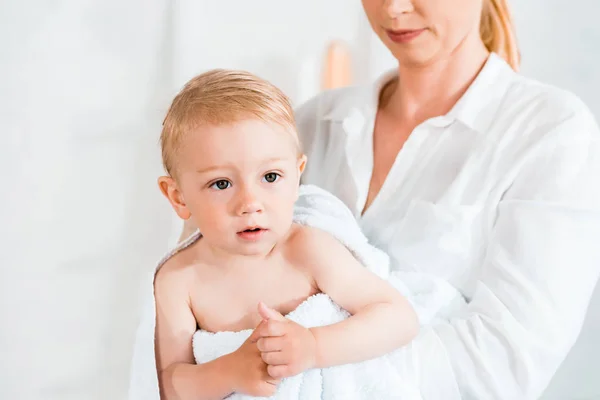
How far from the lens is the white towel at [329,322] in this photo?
1.15m

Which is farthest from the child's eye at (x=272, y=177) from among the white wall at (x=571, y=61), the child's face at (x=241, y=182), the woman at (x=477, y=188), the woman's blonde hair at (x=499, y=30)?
the white wall at (x=571, y=61)

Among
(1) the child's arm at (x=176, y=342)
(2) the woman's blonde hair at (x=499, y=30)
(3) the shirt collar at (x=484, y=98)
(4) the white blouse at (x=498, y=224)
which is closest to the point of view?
(1) the child's arm at (x=176, y=342)

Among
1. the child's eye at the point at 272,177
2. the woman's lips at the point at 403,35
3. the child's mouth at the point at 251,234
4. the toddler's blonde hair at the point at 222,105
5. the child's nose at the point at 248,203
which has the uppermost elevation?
the woman's lips at the point at 403,35

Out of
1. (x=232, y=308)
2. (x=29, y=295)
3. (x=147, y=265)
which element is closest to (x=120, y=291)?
(x=147, y=265)

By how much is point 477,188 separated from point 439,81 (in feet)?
0.94

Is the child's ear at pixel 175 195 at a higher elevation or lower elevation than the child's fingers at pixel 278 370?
higher

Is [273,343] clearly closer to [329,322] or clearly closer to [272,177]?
[329,322]

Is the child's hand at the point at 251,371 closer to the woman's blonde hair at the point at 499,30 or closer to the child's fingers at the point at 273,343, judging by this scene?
the child's fingers at the point at 273,343

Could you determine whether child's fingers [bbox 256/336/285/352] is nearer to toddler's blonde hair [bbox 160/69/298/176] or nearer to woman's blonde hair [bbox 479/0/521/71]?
toddler's blonde hair [bbox 160/69/298/176]

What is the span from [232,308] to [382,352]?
0.24 metres

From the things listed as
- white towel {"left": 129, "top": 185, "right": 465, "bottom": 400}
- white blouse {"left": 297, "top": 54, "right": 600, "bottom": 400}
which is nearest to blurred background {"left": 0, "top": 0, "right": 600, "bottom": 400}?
white blouse {"left": 297, "top": 54, "right": 600, "bottom": 400}

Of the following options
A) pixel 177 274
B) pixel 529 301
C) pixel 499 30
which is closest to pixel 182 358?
pixel 177 274

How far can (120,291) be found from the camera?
2.25m

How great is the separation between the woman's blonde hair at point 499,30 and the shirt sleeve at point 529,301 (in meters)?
0.41
